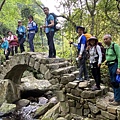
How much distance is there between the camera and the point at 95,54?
654 centimetres

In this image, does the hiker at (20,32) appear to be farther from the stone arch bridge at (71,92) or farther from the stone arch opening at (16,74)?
the stone arch opening at (16,74)

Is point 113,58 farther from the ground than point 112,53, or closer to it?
closer to it

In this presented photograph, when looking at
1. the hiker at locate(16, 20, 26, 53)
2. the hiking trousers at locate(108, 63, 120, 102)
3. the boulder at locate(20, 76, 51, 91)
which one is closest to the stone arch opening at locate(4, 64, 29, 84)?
the boulder at locate(20, 76, 51, 91)

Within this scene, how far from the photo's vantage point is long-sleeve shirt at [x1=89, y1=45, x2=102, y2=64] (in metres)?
6.41

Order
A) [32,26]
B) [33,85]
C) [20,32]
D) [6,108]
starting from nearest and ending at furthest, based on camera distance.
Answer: [32,26] < [20,32] < [6,108] < [33,85]

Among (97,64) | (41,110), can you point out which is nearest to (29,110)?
(41,110)

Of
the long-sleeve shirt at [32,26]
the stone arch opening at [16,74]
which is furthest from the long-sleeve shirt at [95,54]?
the stone arch opening at [16,74]

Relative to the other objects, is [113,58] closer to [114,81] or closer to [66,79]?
[114,81]

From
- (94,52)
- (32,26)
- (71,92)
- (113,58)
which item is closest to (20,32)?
(32,26)

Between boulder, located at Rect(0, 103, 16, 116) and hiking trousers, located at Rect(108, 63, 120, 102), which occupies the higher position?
hiking trousers, located at Rect(108, 63, 120, 102)

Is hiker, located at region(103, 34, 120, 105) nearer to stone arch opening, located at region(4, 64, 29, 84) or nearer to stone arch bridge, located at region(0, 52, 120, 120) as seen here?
stone arch bridge, located at region(0, 52, 120, 120)

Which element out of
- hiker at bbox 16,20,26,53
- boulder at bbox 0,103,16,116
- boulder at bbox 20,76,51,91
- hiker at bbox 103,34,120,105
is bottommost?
boulder at bbox 0,103,16,116

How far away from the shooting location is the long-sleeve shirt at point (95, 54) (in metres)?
6.41

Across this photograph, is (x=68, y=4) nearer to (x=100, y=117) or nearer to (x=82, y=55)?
(x=82, y=55)
